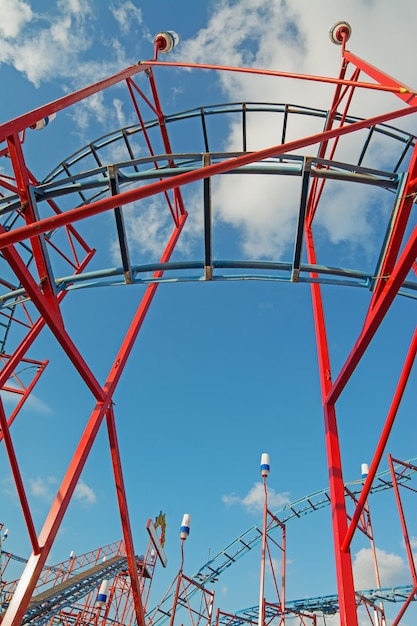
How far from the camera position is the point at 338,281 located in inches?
286

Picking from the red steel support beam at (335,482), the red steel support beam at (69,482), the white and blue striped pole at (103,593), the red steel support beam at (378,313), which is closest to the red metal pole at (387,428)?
the red steel support beam at (335,482)

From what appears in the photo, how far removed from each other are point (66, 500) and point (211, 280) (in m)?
4.63

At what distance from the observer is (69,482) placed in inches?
316

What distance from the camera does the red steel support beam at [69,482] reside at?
6.93m

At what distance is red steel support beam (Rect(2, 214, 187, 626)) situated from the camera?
693 centimetres

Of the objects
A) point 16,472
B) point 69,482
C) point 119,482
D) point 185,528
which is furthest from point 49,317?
point 185,528

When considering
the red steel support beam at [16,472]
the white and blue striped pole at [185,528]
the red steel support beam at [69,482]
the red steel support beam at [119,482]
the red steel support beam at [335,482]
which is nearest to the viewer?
the red steel support beam at [335,482]

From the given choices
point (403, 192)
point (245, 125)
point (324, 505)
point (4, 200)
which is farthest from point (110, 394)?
point (324, 505)

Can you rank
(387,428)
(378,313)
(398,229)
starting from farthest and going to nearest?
(378,313), (387,428), (398,229)

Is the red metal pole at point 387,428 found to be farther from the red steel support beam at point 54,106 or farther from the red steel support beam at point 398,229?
the red steel support beam at point 54,106

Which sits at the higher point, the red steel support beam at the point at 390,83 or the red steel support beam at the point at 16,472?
the red steel support beam at the point at 390,83

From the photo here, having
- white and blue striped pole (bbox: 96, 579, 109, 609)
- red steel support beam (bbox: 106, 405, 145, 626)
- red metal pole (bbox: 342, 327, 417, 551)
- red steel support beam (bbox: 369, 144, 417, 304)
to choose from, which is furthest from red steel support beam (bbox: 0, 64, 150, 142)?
white and blue striped pole (bbox: 96, 579, 109, 609)

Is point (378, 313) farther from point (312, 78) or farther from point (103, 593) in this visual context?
point (103, 593)

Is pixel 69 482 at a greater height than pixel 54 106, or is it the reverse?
pixel 54 106
